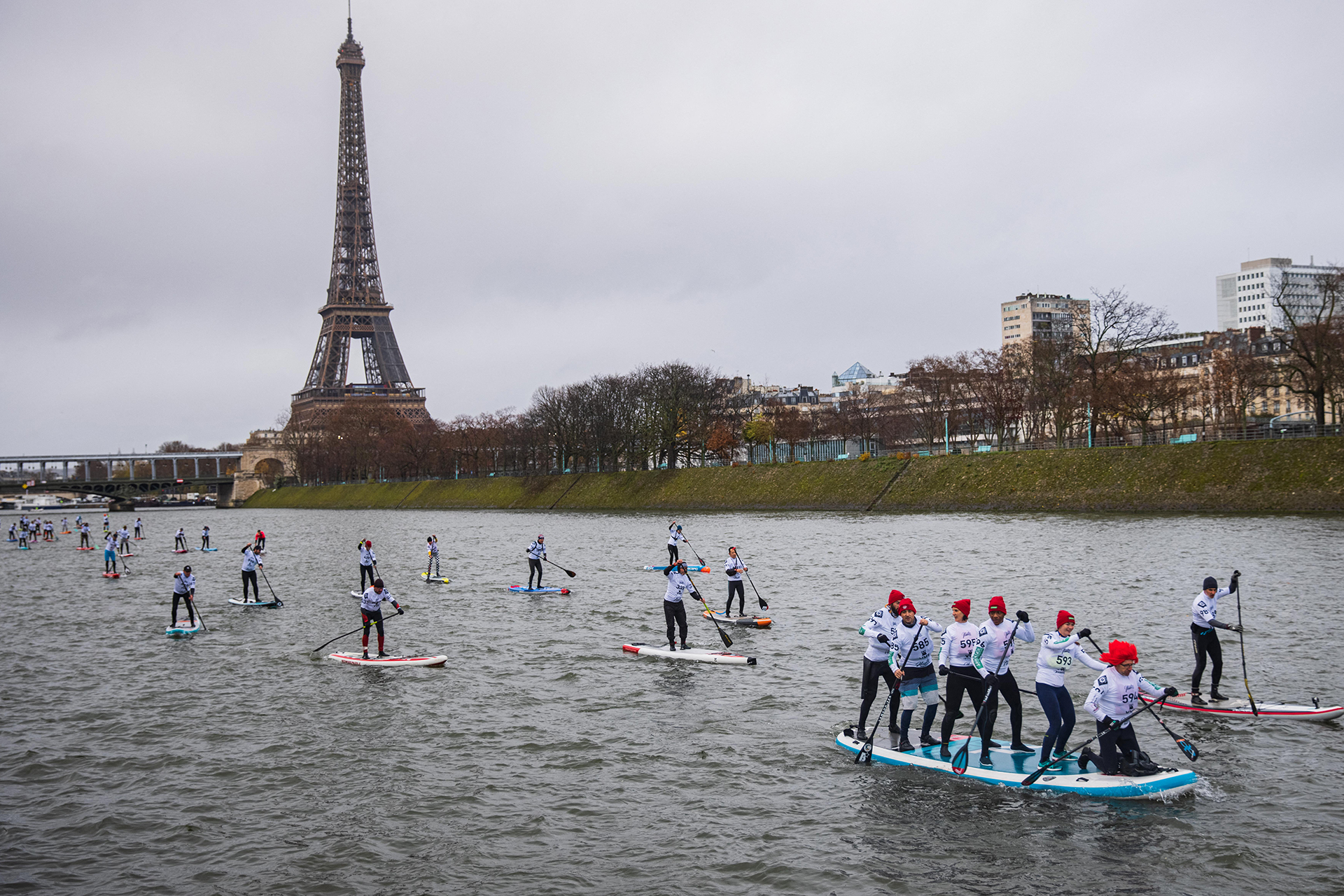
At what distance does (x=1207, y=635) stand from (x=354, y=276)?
195 m

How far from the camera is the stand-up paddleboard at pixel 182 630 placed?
109 feet

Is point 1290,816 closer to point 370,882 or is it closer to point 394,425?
point 370,882

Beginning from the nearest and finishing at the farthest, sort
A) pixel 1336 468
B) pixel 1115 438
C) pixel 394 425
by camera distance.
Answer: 1. pixel 1336 468
2. pixel 1115 438
3. pixel 394 425

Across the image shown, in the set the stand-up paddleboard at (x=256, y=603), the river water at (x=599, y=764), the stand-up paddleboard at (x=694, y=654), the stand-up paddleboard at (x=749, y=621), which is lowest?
the river water at (x=599, y=764)

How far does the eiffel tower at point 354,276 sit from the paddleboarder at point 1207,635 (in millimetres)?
180887

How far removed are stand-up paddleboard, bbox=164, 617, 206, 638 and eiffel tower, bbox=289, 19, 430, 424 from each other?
159800 mm

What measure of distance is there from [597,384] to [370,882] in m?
125

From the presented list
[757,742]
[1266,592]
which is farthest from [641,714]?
[1266,592]

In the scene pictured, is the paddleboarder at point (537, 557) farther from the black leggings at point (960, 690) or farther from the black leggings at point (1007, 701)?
the black leggings at point (1007, 701)

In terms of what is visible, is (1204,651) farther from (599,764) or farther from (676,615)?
(676,615)

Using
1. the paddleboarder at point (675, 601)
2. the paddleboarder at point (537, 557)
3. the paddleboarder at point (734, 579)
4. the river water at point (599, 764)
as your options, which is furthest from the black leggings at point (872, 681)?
the paddleboarder at point (537, 557)

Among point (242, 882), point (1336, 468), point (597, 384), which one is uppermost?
point (597, 384)

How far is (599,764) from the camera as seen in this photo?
18.0 m

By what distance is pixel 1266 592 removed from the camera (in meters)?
31.9
